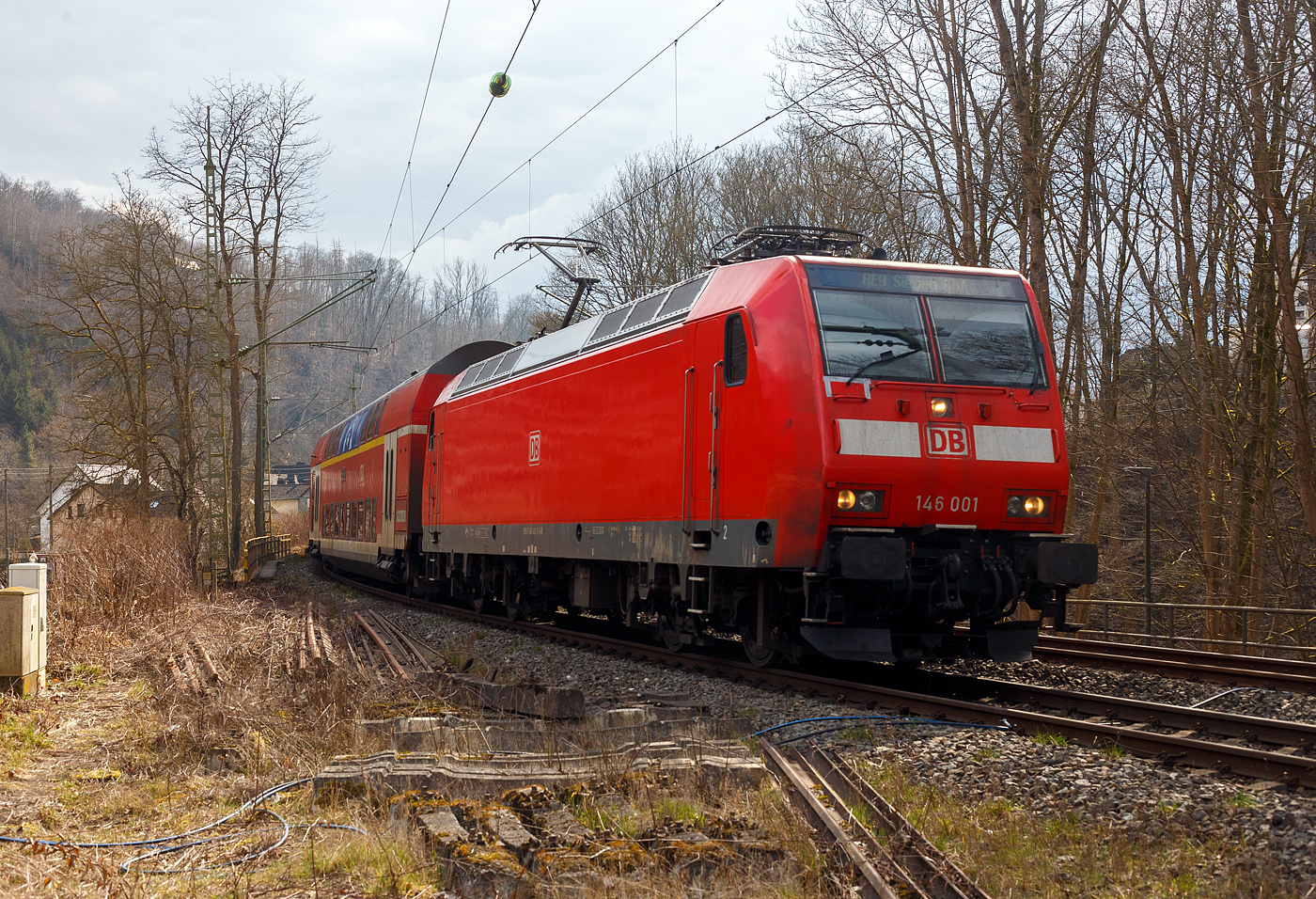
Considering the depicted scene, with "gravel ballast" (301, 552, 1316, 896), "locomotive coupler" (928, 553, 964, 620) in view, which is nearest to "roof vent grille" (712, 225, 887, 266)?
"locomotive coupler" (928, 553, 964, 620)

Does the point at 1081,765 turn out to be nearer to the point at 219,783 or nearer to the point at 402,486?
the point at 219,783

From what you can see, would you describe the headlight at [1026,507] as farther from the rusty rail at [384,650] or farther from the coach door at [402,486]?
the coach door at [402,486]

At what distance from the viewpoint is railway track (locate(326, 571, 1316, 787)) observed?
5.71m

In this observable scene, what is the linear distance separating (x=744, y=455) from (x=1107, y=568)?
45.3 feet

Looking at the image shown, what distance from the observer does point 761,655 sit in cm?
971

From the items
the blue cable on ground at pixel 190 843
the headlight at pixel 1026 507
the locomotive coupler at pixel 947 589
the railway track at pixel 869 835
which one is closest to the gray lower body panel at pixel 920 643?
the locomotive coupler at pixel 947 589

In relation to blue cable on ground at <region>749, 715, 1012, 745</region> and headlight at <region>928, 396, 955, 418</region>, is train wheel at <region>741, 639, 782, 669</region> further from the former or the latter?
headlight at <region>928, 396, 955, 418</region>

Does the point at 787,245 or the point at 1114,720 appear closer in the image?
the point at 1114,720

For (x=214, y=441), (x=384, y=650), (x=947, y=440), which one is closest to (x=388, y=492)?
(x=214, y=441)

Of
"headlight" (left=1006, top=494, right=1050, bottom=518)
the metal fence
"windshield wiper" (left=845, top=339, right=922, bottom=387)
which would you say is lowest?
the metal fence

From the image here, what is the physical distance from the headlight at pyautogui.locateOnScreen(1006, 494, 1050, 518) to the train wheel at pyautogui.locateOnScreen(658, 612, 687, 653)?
12.2 ft

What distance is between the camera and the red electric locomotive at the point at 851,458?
8.20m

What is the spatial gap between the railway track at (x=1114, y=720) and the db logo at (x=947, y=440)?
5.91 ft

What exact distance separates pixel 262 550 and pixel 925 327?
3028 centimetres
